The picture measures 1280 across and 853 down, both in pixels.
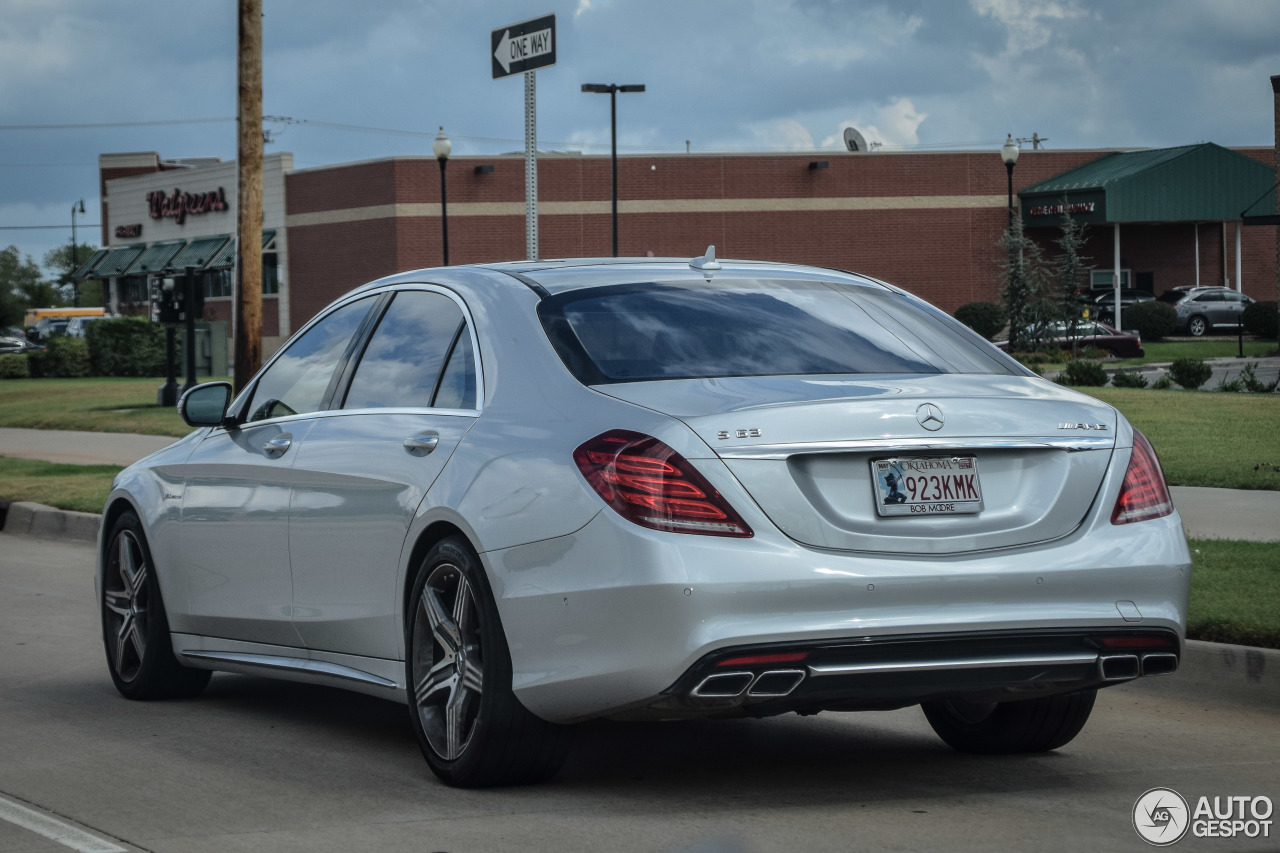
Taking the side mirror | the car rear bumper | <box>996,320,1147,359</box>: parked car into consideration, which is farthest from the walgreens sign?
the car rear bumper

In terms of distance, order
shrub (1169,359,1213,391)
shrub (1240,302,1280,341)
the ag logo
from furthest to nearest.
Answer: shrub (1240,302,1280,341)
shrub (1169,359,1213,391)
the ag logo

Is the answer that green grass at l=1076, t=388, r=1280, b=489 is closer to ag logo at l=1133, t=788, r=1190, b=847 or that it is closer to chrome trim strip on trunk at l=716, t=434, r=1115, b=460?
ag logo at l=1133, t=788, r=1190, b=847

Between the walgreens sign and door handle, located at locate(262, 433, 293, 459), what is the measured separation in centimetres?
6145

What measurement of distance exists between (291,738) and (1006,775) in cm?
264

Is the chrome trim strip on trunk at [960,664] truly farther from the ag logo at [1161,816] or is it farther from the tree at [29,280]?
the tree at [29,280]

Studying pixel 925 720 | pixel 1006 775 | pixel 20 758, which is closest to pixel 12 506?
pixel 20 758

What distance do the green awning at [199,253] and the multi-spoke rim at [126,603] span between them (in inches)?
2326

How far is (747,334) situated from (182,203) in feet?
217

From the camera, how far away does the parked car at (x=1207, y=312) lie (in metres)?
52.7

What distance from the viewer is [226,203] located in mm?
65375

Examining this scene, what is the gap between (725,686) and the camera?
440cm

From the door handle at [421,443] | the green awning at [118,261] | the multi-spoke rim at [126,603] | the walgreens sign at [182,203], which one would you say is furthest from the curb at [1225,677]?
the green awning at [118,261]

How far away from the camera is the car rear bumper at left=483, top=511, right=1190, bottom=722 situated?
438 centimetres

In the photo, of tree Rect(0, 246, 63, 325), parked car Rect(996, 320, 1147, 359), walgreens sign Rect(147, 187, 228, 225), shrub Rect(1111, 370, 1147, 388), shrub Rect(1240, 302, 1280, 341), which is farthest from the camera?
tree Rect(0, 246, 63, 325)
